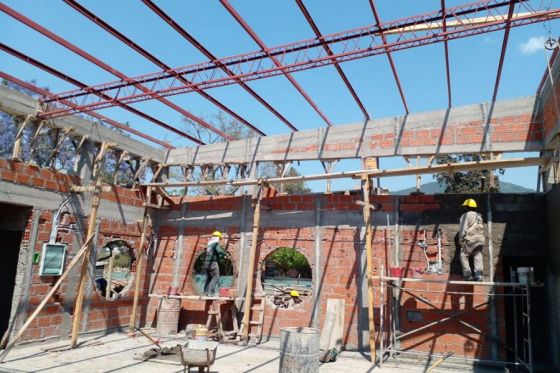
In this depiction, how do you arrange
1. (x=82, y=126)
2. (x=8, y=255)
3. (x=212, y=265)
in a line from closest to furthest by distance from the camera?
(x=8, y=255), (x=82, y=126), (x=212, y=265)

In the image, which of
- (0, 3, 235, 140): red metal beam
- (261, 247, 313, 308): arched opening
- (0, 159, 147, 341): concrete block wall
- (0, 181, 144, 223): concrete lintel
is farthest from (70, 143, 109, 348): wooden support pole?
(261, 247, 313, 308): arched opening

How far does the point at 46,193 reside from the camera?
8.57m

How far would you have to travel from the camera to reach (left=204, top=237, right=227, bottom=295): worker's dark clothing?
9.91 m

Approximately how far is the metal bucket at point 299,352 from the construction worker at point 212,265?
15.0 ft

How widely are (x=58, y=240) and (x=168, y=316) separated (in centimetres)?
313

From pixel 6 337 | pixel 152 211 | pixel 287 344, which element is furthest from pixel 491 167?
pixel 6 337

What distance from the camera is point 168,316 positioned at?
32.6ft

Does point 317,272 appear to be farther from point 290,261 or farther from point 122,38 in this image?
point 290,261

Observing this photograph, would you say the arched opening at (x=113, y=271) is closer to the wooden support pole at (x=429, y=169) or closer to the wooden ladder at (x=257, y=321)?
the wooden ladder at (x=257, y=321)

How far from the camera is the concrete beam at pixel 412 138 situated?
322 inches

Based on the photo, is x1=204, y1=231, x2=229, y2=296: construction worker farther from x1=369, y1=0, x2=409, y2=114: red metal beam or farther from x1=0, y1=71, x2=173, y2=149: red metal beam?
x1=369, y1=0, x2=409, y2=114: red metal beam

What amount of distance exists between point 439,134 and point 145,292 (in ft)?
28.1

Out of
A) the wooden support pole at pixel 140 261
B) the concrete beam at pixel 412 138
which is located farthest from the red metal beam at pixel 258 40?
the wooden support pole at pixel 140 261

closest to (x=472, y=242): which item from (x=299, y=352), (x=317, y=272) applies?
(x=317, y=272)
